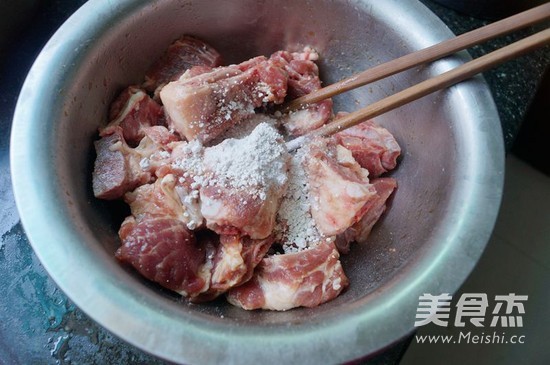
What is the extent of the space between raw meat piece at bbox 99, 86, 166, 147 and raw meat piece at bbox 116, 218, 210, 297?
0.32m

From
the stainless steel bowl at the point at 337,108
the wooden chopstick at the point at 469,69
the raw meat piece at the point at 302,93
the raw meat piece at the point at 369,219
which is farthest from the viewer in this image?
the raw meat piece at the point at 302,93

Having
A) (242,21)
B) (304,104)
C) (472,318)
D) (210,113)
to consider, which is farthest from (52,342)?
(472,318)

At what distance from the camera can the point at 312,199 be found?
5.61 ft

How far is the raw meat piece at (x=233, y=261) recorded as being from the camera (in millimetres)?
1549

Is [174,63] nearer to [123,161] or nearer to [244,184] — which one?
[123,161]

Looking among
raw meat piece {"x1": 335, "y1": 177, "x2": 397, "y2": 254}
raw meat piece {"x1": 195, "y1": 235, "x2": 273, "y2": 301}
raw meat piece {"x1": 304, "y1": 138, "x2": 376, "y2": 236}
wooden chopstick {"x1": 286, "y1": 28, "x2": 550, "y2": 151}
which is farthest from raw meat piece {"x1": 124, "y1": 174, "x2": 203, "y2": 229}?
wooden chopstick {"x1": 286, "y1": 28, "x2": 550, "y2": 151}

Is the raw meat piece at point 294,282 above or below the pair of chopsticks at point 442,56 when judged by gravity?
below

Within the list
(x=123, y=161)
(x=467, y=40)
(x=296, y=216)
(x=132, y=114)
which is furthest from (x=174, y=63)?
(x=467, y=40)

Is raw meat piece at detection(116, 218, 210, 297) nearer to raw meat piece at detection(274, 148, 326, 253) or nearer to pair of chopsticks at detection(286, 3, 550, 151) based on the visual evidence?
raw meat piece at detection(274, 148, 326, 253)

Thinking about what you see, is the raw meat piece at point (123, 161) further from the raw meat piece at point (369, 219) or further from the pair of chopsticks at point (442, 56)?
the raw meat piece at point (369, 219)

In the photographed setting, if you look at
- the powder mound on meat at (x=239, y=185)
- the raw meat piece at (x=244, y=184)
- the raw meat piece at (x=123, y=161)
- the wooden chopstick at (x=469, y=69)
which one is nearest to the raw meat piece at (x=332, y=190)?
the powder mound on meat at (x=239, y=185)

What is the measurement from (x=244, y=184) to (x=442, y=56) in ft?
2.46

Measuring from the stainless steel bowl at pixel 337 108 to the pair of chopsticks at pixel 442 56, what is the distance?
0.05 meters

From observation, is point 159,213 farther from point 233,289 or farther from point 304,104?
point 304,104
